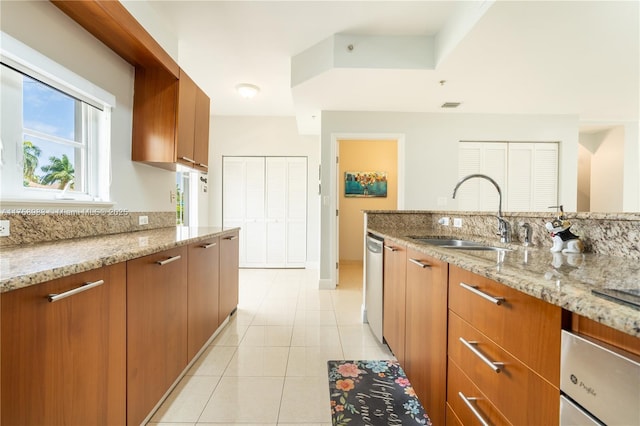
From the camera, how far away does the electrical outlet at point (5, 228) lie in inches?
46.2

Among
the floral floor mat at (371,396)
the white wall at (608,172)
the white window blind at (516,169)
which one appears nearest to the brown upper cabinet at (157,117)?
the floral floor mat at (371,396)

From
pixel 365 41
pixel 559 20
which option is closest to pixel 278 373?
pixel 365 41

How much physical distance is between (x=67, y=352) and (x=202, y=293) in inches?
40.9

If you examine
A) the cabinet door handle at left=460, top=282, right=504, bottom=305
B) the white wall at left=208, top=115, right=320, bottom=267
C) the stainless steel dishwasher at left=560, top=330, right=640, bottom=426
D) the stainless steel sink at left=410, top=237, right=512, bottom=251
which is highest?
the white wall at left=208, top=115, right=320, bottom=267

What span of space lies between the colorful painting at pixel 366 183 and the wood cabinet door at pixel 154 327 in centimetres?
432

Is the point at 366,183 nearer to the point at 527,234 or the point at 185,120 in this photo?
the point at 185,120

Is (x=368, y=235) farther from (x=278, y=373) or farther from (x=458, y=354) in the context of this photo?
(x=458, y=354)

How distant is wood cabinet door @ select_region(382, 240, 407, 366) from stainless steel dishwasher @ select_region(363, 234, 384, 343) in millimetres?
81

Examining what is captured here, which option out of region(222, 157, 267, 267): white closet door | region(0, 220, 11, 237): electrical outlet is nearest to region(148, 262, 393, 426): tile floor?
region(0, 220, 11, 237): electrical outlet

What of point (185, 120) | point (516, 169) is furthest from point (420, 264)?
point (516, 169)

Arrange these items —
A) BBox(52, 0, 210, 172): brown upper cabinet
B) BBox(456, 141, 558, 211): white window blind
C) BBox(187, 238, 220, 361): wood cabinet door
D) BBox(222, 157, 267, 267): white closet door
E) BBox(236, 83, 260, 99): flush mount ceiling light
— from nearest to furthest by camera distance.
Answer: BBox(187, 238, 220, 361): wood cabinet door < BBox(52, 0, 210, 172): brown upper cabinet < BBox(236, 83, 260, 99): flush mount ceiling light < BBox(456, 141, 558, 211): white window blind < BBox(222, 157, 267, 267): white closet door

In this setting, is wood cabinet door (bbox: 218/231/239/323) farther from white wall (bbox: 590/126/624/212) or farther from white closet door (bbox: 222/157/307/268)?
white wall (bbox: 590/126/624/212)

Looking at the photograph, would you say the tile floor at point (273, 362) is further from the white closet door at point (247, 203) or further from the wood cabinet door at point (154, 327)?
the white closet door at point (247, 203)

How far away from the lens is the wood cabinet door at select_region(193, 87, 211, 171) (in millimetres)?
2438
